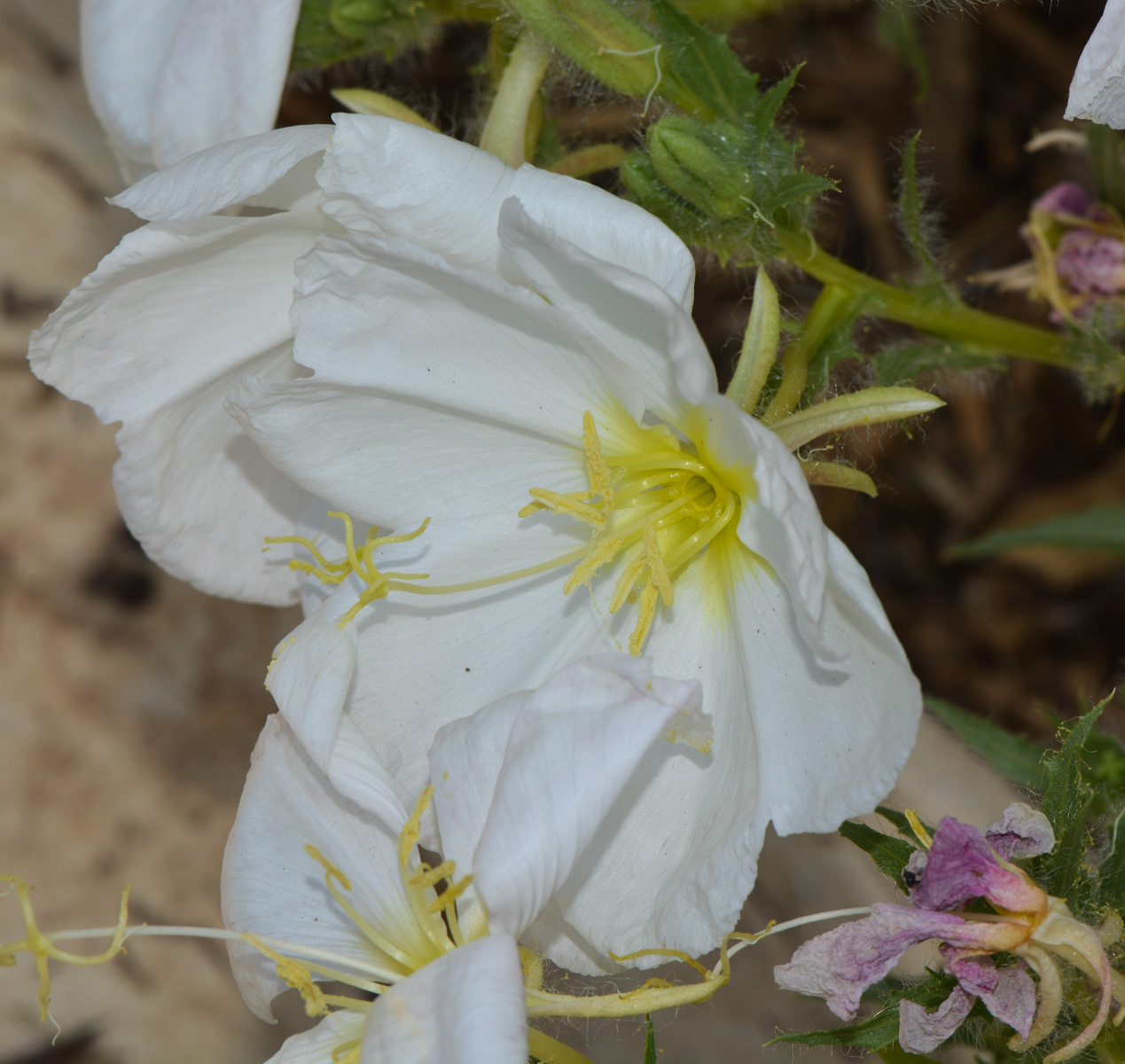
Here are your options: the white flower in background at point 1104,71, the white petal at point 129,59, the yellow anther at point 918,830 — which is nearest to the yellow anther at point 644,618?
the yellow anther at point 918,830

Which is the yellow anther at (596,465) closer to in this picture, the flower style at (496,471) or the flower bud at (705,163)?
the flower style at (496,471)

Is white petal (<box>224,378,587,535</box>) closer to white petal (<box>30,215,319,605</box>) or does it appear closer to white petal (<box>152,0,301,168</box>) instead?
white petal (<box>30,215,319,605</box>)

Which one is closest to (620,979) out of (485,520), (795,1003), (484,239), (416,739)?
(795,1003)

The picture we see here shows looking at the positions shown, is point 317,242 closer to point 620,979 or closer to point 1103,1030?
point 1103,1030

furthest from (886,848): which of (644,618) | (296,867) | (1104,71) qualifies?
(1104,71)

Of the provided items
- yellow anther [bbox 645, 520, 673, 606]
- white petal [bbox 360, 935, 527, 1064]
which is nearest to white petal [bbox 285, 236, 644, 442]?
yellow anther [bbox 645, 520, 673, 606]

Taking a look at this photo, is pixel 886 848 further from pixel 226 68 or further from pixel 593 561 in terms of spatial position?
pixel 226 68
